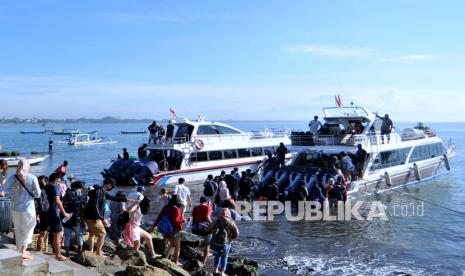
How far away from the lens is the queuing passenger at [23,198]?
25.3 ft

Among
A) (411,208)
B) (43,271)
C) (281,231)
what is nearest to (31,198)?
(43,271)

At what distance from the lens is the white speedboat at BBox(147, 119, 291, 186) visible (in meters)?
27.6

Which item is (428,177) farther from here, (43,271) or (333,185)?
(43,271)

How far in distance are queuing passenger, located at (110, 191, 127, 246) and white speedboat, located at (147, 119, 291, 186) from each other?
45.0 ft

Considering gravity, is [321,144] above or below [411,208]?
above

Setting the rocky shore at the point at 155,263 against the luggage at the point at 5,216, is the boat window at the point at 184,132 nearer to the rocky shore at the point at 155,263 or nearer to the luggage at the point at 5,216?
the rocky shore at the point at 155,263

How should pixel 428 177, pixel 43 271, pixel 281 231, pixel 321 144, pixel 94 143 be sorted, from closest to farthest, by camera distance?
pixel 43 271, pixel 281 231, pixel 321 144, pixel 428 177, pixel 94 143

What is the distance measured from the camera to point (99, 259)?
936 cm

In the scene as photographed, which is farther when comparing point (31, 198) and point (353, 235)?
point (353, 235)

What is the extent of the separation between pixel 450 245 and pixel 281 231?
5.37 m

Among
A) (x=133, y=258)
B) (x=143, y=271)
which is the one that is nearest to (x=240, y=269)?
(x=133, y=258)

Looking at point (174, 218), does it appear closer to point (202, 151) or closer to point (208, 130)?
point (202, 151)

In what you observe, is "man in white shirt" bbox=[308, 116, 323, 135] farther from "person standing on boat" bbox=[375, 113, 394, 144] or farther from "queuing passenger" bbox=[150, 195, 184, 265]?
"queuing passenger" bbox=[150, 195, 184, 265]

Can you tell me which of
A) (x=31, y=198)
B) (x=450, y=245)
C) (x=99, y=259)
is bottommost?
(x=450, y=245)
